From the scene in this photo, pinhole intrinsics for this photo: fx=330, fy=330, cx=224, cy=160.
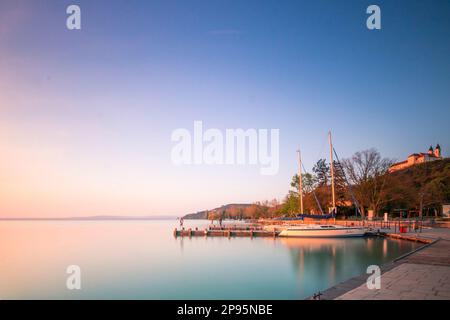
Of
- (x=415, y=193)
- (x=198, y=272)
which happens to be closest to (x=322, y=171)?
(x=415, y=193)

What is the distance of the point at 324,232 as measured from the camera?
4209cm

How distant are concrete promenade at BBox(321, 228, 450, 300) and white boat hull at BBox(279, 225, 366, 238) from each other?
1044 inches

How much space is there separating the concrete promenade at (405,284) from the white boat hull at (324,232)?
26.5 metres

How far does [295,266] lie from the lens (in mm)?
24141

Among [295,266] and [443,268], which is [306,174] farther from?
[443,268]

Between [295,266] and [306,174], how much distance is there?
59.9 meters

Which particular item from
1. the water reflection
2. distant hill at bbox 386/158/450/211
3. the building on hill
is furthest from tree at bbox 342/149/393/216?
the building on hill

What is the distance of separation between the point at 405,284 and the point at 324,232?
32766 millimetres

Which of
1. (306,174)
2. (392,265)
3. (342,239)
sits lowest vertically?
(342,239)

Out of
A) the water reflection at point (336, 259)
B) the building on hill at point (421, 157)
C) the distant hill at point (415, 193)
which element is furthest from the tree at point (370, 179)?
the building on hill at point (421, 157)

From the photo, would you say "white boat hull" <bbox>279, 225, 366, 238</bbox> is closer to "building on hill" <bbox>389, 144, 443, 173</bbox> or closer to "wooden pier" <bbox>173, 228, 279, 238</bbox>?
"wooden pier" <bbox>173, 228, 279, 238</bbox>

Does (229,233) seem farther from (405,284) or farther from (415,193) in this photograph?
(415,193)

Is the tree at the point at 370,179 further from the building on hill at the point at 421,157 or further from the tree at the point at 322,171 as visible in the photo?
the building on hill at the point at 421,157
